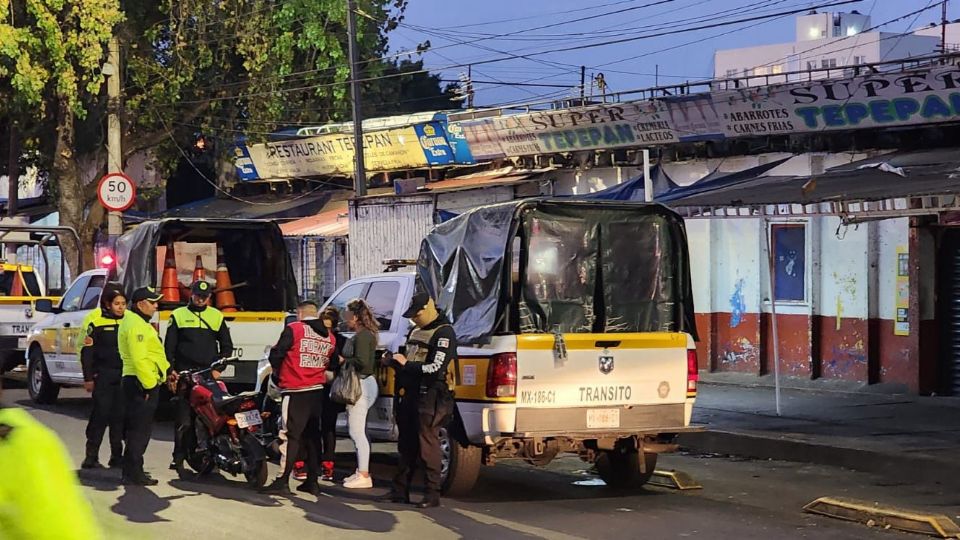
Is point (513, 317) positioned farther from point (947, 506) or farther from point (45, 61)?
point (45, 61)

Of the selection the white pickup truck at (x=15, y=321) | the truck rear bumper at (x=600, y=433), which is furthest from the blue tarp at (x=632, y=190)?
the truck rear bumper at (x=600, y=433)

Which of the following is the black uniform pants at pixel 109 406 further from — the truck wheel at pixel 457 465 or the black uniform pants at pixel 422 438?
the truck wheel at pixel 457 465

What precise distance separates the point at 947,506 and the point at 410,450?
441cm

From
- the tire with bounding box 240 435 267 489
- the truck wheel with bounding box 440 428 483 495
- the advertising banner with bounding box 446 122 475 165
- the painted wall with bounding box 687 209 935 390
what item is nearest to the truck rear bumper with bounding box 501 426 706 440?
the truck wheel with bounding box 440 428 483 495

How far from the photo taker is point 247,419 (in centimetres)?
1169

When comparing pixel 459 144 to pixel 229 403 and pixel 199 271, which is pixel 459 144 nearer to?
pixel 199 271

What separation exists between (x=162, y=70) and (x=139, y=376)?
59.7 feet

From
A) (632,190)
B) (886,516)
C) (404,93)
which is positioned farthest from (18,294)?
(404,93)

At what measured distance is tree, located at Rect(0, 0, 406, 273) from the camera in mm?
26391

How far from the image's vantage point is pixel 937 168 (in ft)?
50.6

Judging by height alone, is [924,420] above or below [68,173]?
below

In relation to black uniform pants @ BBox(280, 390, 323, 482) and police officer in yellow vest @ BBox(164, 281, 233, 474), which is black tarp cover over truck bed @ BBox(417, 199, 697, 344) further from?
police officer in yellow vest @ BBox(164, 281, 233, 474)

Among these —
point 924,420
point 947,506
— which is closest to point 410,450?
point 947,506

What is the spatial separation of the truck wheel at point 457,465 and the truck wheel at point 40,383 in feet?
30.1
